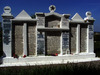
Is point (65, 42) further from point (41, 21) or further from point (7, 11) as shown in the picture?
point (7, 11)

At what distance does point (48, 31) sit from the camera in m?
6.93

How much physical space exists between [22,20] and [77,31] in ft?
13.4

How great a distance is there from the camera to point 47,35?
273 inches

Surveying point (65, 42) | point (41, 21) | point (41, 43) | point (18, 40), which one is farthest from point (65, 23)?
point (18, 40)

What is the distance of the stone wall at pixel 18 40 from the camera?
21.4 feet

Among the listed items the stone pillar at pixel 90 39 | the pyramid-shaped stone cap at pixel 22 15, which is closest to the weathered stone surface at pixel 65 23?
the stone pillar at pixel 90 39

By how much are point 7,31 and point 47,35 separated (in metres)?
2.62

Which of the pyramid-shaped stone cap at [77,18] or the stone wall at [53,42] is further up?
the pyramid-shaped stone cap at [77,18]

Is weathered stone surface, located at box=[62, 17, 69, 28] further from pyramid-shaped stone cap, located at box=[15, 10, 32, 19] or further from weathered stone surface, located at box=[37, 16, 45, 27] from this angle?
pyramid-shaped stone cap, located at box=[15, 10, 32, 19]

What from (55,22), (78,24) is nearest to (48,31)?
(55,22)

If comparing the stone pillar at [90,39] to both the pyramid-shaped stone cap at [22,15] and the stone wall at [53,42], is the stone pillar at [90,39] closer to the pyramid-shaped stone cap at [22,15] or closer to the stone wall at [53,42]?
Result: the stone wall at [53,42]

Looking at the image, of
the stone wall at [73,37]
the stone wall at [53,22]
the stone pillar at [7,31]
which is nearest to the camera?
the stone pillar at [7,31]

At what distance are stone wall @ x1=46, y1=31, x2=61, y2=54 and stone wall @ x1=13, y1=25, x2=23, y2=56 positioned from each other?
177 centimetres

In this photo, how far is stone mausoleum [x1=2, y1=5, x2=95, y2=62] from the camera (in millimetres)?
6276
